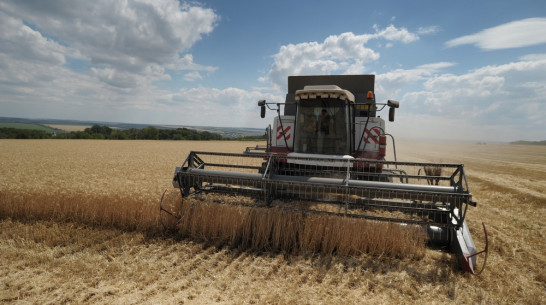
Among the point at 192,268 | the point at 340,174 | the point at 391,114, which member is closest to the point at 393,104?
the point at 391,114

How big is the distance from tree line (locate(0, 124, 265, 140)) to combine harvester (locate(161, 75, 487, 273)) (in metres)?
39.1

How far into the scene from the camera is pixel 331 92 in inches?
199

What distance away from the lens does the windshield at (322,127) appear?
17.5 ft

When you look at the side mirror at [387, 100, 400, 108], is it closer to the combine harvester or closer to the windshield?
the combine harvester

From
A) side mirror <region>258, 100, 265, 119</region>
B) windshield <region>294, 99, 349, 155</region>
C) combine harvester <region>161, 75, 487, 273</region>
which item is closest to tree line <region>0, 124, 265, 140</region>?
side mirror <region>258, 100, 265, 119</region>

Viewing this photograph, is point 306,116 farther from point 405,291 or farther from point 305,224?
point 405,291

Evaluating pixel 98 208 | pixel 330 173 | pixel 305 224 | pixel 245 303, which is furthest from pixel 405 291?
pixel 98 208

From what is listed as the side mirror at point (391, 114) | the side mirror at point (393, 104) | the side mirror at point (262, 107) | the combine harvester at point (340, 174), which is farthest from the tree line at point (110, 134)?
the side mirror at point (393, 104)

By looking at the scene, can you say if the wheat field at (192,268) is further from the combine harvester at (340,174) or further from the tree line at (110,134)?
the tree line at (110,134)

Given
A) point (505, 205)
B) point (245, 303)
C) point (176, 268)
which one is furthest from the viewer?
point (505, 205)

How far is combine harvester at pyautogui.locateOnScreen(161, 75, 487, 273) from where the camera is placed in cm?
355

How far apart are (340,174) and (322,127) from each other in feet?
3.73

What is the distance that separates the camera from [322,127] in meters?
5.45

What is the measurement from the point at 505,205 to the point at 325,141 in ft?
15.9
